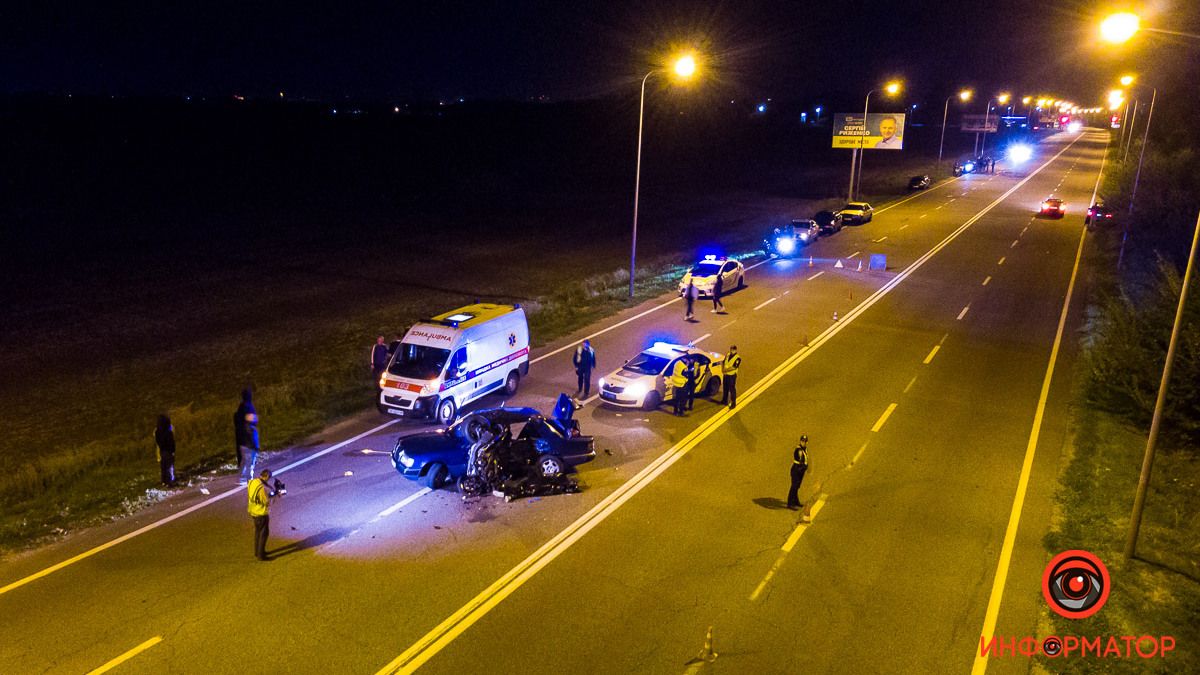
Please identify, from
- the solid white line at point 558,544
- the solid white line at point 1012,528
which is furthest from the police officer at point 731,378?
the solid white line at point 1012,528

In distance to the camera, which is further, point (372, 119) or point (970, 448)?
point (372, 119)

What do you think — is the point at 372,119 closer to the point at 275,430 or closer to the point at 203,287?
the point at 203,287

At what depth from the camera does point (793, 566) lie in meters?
11.8

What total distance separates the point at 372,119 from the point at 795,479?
14017cm

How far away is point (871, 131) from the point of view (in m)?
51.1

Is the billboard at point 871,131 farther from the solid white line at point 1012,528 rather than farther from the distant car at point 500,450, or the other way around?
the distant car at point 500,450

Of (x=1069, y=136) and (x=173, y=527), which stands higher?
(x=1069, y=136)

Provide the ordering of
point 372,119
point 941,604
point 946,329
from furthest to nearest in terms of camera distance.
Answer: point 372,119, point 946,329, point 941,604

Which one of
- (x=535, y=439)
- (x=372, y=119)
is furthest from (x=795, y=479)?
(x=372, y=119)

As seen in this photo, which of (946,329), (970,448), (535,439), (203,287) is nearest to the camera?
(535,439)

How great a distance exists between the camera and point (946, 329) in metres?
26.9

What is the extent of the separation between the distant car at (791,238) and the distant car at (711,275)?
10135 millimetres

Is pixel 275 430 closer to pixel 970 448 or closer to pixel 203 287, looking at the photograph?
pixel 970 448

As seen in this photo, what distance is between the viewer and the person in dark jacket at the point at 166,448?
46.2ft
